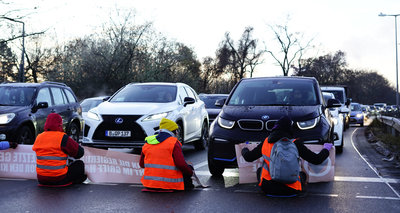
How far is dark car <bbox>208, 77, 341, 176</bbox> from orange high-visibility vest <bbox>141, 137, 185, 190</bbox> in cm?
110

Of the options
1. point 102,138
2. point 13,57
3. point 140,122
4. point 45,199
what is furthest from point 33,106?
point 13,57

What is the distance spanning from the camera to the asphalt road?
579 centimetres

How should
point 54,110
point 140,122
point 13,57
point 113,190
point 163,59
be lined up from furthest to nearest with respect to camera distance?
point 13,57 → point 163,59 → point 54,110 → point 140,122 → point 113,190

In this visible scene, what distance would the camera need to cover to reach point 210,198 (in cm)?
640

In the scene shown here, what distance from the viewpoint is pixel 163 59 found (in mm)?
48125

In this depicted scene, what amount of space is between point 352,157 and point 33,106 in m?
7.66

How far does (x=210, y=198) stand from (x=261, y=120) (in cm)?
168

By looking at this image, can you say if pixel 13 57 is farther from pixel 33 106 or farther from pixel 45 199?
pixel 45 199

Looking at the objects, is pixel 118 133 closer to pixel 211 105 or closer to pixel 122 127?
pixel 122 127

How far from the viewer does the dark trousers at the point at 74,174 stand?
23.5 feet

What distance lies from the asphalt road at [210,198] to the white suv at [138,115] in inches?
101

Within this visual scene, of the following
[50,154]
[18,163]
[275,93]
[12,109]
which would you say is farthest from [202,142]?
[50,154]

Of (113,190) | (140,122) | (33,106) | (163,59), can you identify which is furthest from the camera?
(163,59)

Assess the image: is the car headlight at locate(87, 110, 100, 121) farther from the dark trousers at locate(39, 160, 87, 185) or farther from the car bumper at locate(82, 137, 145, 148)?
the dark trousers at locate(39, 160, 87, 185)
